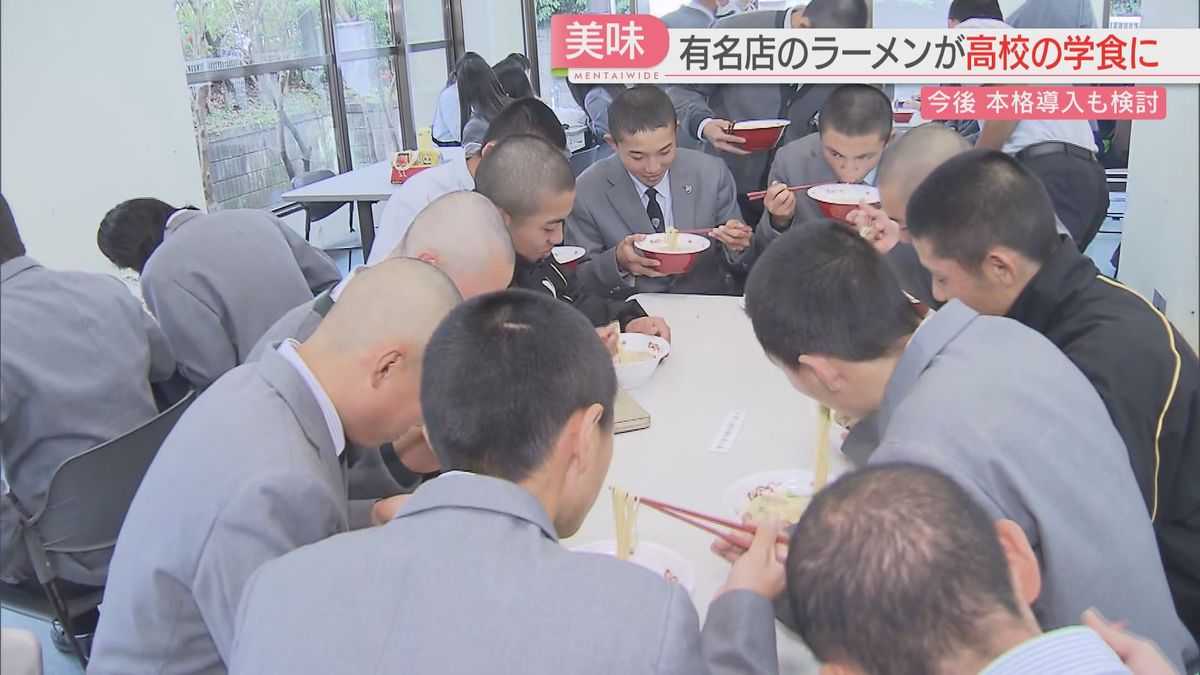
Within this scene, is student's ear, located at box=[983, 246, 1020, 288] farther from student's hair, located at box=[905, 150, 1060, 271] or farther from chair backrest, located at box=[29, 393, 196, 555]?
chair backrest, located at box=[29, 393, 196, 555]

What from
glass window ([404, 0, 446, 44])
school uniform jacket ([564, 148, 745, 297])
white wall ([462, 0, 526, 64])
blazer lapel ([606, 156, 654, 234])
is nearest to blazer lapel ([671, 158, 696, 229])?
school uniform jacket ([564, 148, 745, 297])

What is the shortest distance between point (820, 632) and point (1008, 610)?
163 millimetres

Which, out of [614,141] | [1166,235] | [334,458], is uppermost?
[614,141]

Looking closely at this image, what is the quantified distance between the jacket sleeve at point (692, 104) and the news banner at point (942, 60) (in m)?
0.34

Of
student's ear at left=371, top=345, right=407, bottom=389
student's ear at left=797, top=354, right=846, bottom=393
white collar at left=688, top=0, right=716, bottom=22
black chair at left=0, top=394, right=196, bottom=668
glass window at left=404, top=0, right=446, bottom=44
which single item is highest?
glass window at left=404, top=0, right=446, bottom=44

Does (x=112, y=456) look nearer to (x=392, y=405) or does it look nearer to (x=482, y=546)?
(x=392, y=405)

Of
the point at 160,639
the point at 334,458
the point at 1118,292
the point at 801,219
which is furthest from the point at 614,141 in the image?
the point at 160,639

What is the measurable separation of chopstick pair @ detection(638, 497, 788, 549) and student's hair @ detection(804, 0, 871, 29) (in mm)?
2302

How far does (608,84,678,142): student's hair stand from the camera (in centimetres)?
298

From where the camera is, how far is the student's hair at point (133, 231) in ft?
8.51

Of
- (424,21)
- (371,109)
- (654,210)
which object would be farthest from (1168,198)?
(424,21)

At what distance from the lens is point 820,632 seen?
881 mm

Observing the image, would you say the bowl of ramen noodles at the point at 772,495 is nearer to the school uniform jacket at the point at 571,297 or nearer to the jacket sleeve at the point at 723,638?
the jacket sleeve at the point at 723,638

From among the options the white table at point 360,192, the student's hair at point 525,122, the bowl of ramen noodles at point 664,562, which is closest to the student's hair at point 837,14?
the student's hair at point 525,122
